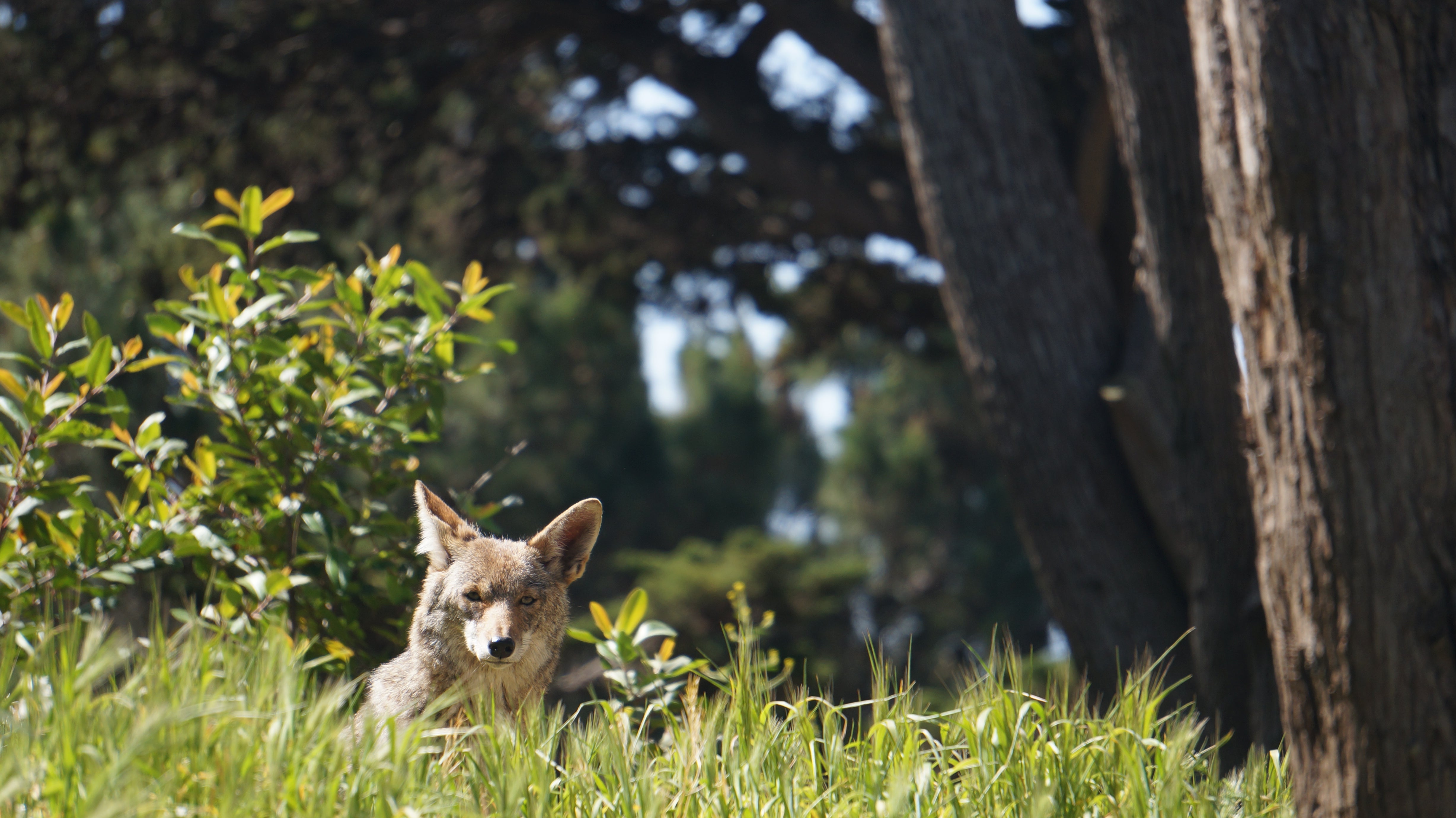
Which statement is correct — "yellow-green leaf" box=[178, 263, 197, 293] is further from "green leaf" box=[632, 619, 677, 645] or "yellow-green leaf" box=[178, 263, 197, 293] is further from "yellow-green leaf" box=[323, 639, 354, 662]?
"green leaf" box=[632, 619, 677, 645]

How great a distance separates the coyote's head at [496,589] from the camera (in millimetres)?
3281

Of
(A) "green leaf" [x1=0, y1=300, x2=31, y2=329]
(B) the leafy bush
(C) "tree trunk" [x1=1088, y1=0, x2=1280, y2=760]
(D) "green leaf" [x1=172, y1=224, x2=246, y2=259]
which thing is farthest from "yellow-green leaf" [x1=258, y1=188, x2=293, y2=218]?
(C) "tree trunk" [x1=1088, y1=0, x2=1280, y2=760]

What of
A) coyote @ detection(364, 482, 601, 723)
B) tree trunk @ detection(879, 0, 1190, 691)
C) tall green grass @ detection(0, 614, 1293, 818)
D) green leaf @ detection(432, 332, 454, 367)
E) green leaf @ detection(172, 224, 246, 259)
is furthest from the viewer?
tree trunk @ detection(879, 0, 1190, 691)

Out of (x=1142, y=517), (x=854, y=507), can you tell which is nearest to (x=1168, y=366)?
(x=1142, y=517)

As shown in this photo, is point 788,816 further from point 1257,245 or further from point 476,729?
point 1257,245

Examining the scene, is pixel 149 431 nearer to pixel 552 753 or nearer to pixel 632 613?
pixel 632 613

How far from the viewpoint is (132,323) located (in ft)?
32.7

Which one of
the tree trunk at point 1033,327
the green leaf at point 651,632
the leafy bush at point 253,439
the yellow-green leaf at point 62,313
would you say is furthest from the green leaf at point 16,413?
the tree trunk at point 1033,327

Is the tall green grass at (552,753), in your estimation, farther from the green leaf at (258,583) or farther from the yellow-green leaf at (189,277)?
the yellow-green leaf at (189,277)

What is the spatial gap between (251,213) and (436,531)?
1319mm

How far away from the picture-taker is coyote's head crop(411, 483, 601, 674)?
3.28 metres

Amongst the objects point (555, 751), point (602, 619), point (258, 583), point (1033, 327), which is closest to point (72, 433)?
point (258, 583)

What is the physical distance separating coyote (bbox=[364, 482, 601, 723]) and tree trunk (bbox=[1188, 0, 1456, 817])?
2021 mm

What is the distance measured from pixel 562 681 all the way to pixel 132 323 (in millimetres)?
5150
